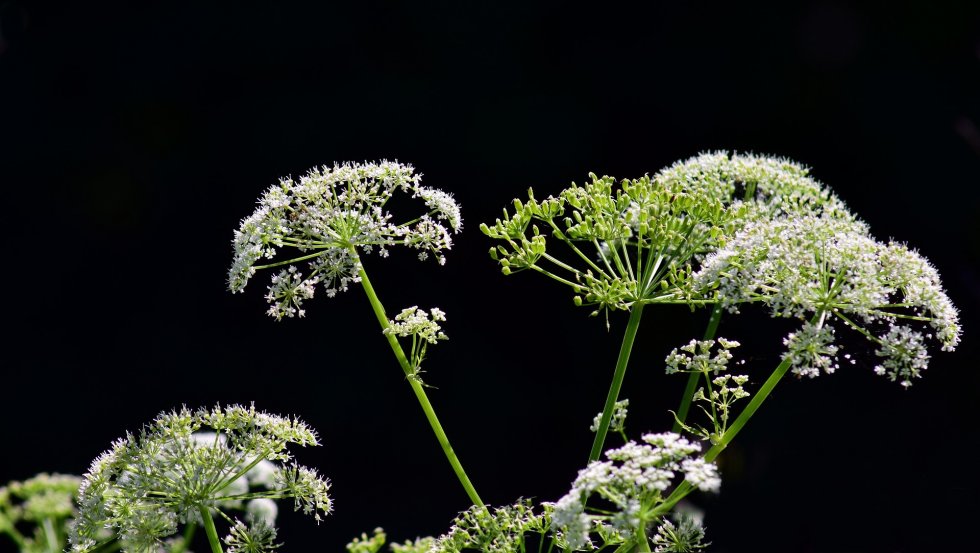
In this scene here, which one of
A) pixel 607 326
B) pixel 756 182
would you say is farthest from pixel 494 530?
pixel 756 182

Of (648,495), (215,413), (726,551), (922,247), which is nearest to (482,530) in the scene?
(648,495)

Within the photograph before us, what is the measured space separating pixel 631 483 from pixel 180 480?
113 cm

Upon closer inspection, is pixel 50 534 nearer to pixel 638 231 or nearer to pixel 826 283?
pixel 638 231

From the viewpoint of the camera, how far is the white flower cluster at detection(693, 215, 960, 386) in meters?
2.27

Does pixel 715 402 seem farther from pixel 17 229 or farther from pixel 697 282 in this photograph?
pixel 17 229

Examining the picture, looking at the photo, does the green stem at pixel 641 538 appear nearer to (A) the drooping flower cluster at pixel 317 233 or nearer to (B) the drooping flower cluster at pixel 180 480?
(B) the drooping flower cluster at pixel 180 480

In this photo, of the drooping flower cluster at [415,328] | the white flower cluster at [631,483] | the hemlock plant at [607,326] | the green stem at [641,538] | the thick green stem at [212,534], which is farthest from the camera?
the drooping flower cluster at [415,328]

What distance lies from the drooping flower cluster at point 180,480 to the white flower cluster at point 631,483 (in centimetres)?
83

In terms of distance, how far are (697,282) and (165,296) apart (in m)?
5.54

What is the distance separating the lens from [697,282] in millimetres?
2396

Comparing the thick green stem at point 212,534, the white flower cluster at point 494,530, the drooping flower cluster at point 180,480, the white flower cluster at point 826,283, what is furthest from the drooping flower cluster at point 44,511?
the white flower cluster at point 826,283

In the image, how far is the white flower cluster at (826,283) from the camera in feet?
7.45

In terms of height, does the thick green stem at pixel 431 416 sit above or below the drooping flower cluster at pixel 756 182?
below

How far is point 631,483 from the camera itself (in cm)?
201
